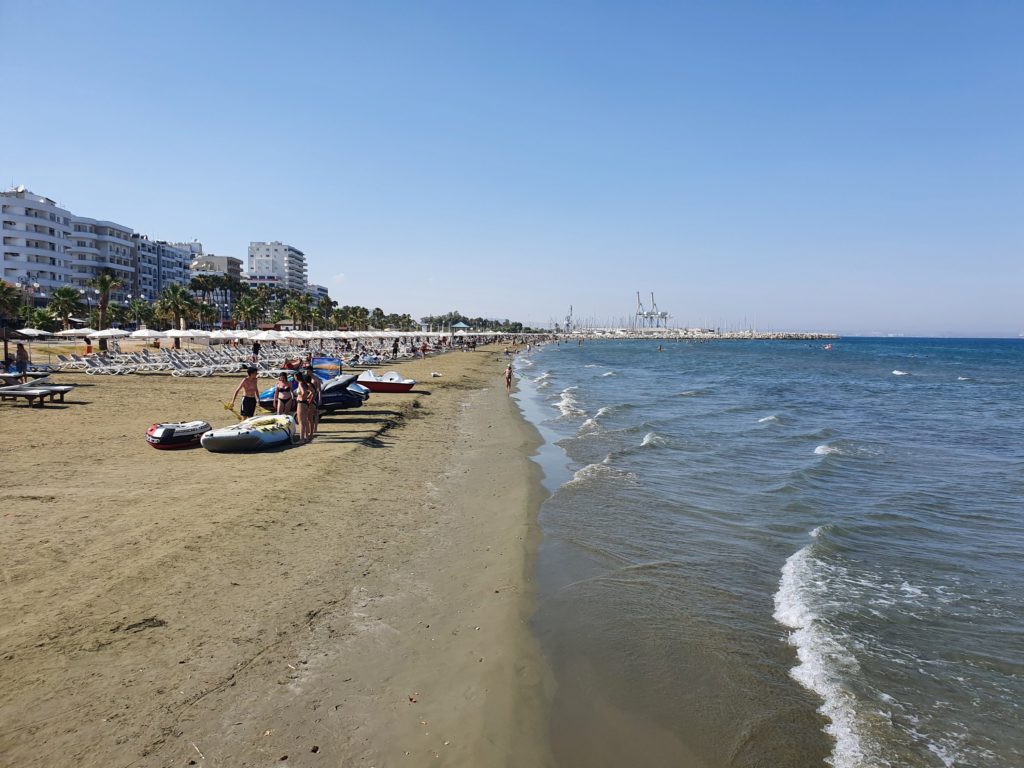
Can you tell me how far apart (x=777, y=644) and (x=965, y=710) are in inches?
60.7

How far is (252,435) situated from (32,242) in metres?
73.8

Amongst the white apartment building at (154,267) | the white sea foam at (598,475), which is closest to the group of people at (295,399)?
the white sea foam at (598,475)

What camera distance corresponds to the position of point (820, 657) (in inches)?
236

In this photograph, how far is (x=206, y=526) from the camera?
7.91m

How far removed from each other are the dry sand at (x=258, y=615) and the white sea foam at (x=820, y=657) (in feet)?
7.59

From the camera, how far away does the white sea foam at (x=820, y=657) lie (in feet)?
15.6

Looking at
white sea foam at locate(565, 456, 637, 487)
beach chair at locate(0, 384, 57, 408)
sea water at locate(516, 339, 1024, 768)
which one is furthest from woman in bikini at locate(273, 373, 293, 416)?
beach chair at locate(0, 384, 57, 408)

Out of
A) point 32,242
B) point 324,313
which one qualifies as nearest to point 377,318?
point 324,313

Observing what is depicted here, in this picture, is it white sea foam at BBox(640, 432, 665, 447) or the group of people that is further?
white sea foam at BBox(640, 432, 665, 447)

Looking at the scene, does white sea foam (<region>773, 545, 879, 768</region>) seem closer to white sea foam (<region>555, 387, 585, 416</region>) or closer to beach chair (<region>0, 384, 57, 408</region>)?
white sea foam (<region>555, 387, 585, 416</region>)

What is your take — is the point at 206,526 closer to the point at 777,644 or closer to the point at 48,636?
the point at 48,636

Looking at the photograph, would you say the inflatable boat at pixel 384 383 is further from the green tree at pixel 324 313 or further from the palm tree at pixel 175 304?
the green tree at pixel 324 313

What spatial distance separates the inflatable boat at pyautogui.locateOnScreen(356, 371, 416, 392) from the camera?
2480 centimetres

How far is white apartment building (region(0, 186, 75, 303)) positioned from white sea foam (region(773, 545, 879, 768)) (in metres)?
77.8
